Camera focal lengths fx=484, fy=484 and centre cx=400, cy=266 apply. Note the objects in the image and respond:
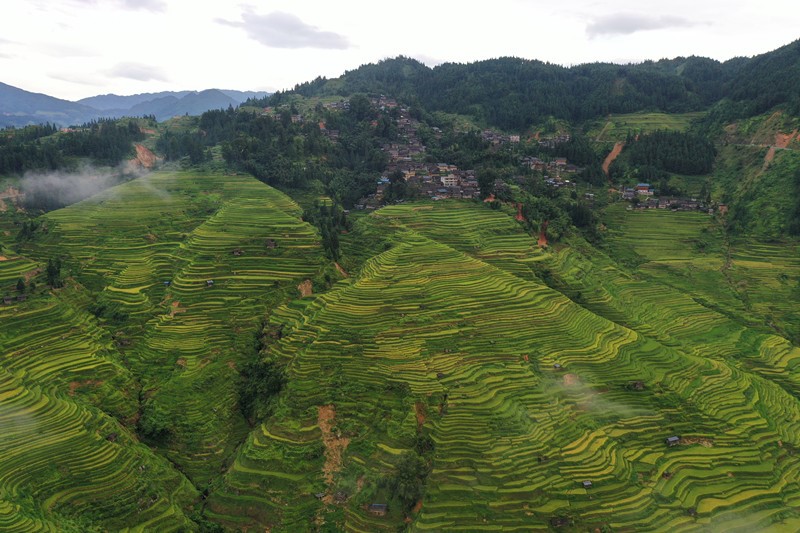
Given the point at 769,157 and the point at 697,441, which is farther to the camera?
the point at 769,157

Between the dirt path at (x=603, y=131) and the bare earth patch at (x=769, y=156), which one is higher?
the dirt path at (x=603, y=131)

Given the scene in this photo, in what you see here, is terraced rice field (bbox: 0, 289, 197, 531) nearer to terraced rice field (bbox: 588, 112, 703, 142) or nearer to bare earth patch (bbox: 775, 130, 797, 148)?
bare earth patch (bbox: 775, 130, 797, 148)

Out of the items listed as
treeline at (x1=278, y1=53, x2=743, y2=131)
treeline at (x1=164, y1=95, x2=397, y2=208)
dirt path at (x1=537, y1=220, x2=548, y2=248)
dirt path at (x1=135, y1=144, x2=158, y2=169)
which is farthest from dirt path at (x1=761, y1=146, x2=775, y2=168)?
dirt path at (x1=135, y1=144, x2=158, y2=169)

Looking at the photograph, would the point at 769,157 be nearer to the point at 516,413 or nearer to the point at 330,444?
the point at 516,413

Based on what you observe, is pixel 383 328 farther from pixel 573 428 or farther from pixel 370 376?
pixel 573 428

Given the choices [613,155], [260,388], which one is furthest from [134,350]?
[613,155]

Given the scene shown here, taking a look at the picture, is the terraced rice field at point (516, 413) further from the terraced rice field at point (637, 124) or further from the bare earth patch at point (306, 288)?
the terraced rice field at point (637, 124)

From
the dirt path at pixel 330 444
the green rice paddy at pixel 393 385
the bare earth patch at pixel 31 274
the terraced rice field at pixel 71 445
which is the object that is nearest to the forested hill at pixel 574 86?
the green rice paddy at pixel 393 385
